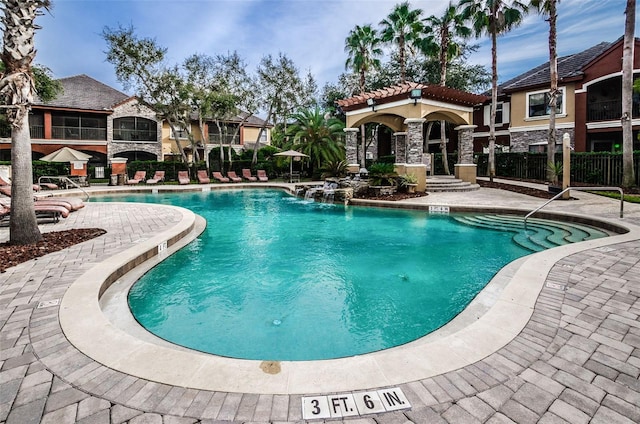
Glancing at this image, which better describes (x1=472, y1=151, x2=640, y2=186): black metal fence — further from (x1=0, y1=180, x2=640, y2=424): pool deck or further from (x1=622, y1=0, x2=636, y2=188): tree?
(x1=0, y1=180, x2=640, y2=424): pool deck

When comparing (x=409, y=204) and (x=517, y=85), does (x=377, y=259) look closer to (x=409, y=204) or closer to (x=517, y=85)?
(x=409, y=204)

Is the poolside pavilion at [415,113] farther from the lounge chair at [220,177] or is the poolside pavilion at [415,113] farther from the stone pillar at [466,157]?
the lounge chair at [220,177]

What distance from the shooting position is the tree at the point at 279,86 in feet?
90.4

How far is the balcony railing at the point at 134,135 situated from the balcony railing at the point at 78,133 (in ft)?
3.29

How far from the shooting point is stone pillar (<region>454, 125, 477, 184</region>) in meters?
19.1

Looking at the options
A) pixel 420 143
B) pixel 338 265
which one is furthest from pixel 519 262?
pixel 420 143

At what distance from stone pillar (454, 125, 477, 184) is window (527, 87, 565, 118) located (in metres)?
8.18

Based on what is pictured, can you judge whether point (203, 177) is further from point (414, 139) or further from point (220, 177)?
point (414, 139)

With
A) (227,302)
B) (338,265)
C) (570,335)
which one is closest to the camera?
(570,335)

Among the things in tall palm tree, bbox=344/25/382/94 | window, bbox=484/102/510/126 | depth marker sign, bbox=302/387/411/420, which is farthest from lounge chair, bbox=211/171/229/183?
depth marker sign, bbox=302/387/411/420

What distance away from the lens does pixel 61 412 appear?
230 cm

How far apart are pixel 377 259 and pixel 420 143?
36.5 feet

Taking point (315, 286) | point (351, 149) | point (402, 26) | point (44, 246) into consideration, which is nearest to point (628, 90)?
point (351, 149)

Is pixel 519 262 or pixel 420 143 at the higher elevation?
pixel 420 143
